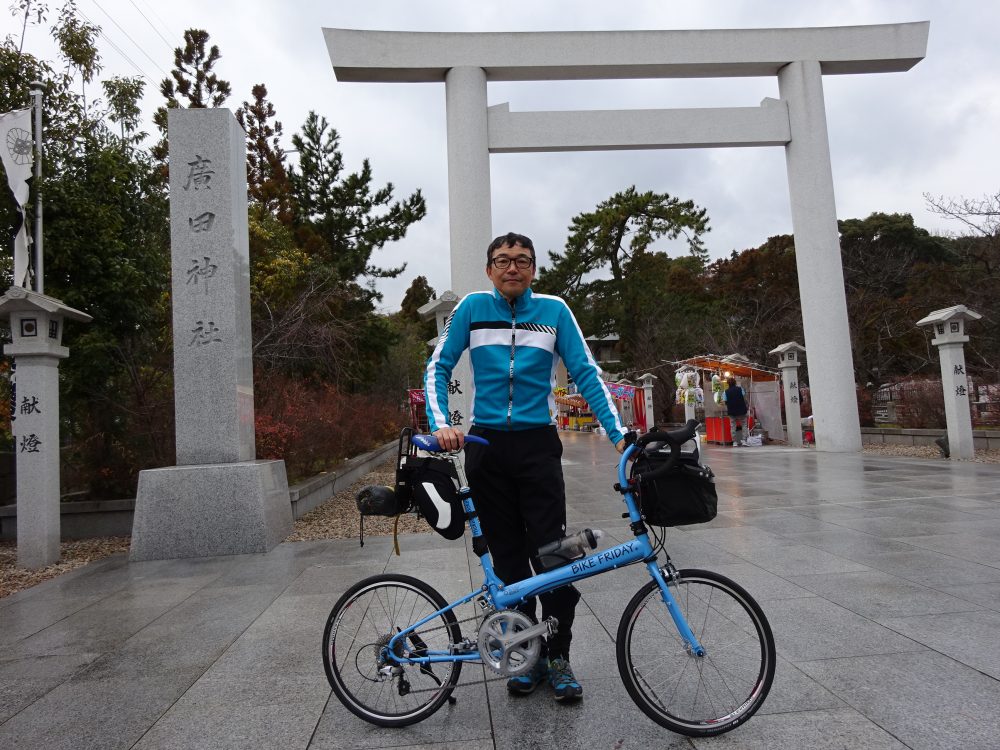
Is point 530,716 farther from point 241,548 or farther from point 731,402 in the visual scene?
point 731,402

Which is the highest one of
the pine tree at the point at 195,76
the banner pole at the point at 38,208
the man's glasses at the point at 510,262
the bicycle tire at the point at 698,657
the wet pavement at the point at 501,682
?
the pine tree at the point at 195,76

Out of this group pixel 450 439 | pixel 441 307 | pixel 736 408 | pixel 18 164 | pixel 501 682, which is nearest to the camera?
pixel 450 439

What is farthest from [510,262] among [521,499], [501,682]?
[501,682]

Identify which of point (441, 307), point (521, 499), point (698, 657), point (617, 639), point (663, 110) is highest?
point (663, 110)

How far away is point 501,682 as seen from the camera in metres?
2.95

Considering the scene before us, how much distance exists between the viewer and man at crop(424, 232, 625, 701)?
270cm

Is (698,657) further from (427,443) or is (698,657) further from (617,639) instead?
(427,443)

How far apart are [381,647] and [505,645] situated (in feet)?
1.59

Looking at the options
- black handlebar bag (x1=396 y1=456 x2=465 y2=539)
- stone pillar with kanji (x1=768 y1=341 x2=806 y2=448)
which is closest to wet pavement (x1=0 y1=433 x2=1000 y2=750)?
black handlebar bag (x1=396 y1=456 x2=465 y2=539)

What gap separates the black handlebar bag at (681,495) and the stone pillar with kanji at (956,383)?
35.9ft

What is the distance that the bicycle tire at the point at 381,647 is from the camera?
2570mm

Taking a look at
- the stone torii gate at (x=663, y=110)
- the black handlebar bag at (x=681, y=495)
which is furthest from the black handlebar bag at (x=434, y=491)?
the stone torii gate at (x=663, y=110)

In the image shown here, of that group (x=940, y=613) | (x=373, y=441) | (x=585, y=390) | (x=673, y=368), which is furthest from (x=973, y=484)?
(x=673, y=368)

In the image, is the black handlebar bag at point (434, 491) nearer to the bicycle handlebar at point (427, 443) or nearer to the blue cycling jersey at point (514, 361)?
the bicycle handlebar at point (427, 443)
